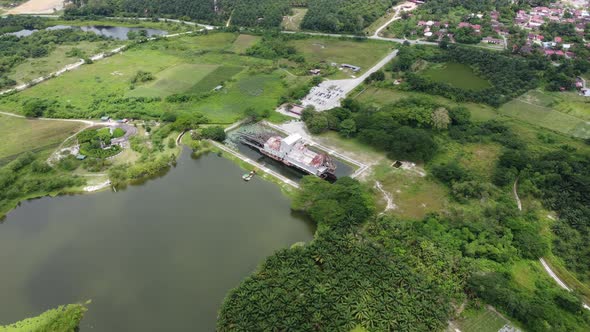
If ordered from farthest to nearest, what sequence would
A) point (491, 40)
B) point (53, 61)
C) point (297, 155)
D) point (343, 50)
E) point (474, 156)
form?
1. point (343, 50)
2. point (491, 40)
3. point (53, 61)
4. point (474, 156)
5. point (297, 155)

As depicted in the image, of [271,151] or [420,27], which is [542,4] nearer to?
[420,27]

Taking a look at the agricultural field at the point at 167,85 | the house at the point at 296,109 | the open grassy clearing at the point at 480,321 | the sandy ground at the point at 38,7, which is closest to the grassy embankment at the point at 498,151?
the open grassy clearing at the point at 480,321

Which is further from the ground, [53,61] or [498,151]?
[53,61]

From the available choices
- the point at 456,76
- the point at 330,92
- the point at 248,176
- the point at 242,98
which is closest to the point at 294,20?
the point at 330,92

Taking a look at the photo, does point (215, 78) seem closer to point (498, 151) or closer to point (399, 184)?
point (399, 184)

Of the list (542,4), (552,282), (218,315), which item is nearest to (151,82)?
(218,315)

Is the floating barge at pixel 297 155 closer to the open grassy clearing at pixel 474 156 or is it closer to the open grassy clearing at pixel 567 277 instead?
the open grassy clearing at pixel 474 156
